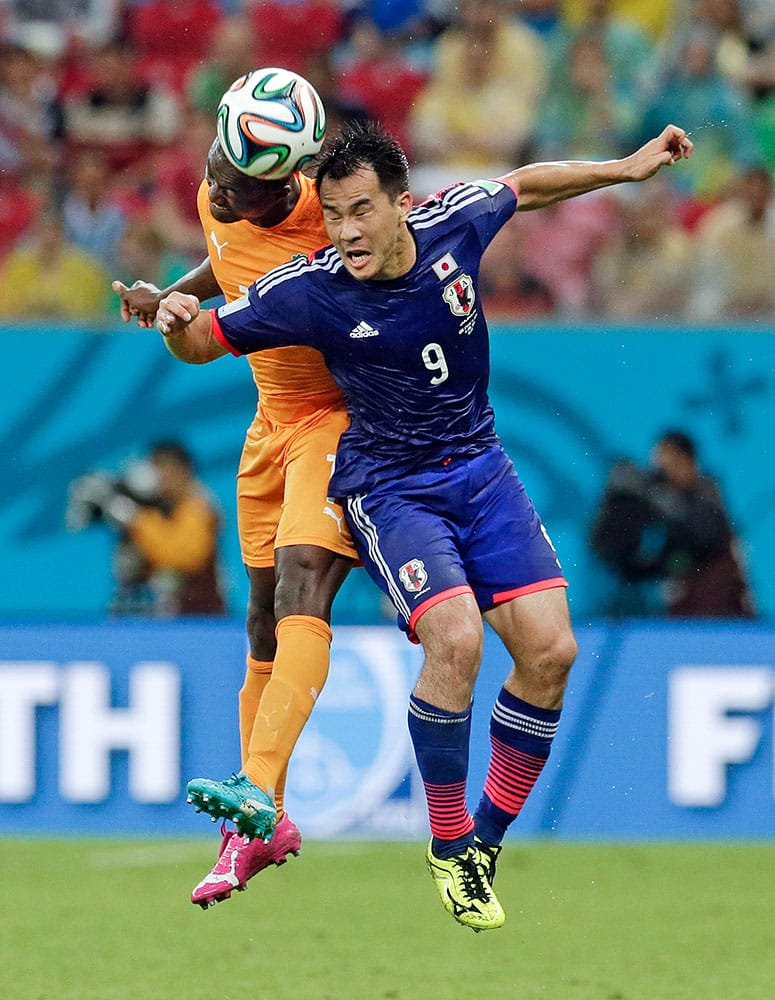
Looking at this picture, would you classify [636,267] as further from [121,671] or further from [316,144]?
[316,144]

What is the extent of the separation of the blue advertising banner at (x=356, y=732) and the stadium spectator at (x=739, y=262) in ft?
7.78

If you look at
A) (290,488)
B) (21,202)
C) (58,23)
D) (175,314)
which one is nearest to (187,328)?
(175,314)

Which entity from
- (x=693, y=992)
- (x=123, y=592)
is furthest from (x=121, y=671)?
(x=693, y=992)

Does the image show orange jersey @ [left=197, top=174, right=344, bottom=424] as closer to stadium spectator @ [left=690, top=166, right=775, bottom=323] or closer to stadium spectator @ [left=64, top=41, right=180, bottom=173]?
stadium spectator @ [left=690, top=166, right=775, bottom=323]

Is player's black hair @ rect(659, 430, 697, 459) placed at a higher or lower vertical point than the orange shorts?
lower

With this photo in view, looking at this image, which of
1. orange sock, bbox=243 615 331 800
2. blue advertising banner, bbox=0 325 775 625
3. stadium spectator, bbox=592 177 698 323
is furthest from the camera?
stadium spectator, bbox=592 177 698 323

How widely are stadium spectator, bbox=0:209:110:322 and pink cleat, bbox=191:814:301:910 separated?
656 centimetres

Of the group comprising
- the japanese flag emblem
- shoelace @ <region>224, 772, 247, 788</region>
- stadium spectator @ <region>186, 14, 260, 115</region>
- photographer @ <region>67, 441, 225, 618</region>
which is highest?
stadium spectator @ <region>186, 14, 260, 115</region>

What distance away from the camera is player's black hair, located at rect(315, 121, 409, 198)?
6.70 meters

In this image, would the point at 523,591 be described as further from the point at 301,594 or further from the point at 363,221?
the point at 363,221

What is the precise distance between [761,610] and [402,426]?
6.11 meters

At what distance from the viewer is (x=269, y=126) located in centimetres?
679

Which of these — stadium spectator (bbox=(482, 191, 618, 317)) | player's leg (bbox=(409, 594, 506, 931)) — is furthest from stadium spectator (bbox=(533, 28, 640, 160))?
player's leg (bbox=(409, 594, 506, 931))

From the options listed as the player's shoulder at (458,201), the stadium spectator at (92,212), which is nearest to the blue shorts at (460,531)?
the player's shoulder at (458,201)
